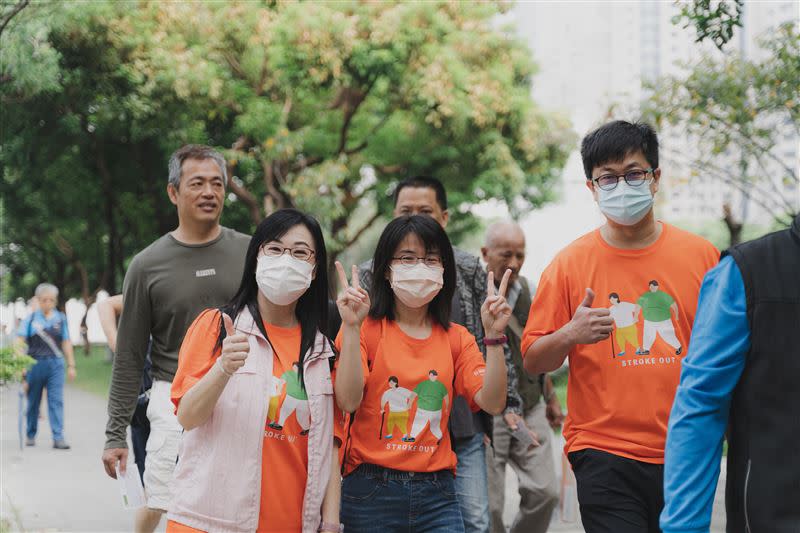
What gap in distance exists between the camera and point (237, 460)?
10.8 feet

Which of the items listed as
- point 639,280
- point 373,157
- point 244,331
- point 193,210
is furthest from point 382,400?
point 373,157

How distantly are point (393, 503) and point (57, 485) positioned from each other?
7.37 metres

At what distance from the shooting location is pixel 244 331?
136 inches

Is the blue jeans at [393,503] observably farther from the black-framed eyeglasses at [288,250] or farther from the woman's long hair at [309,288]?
the black-framed eyeglasses at [288,250]

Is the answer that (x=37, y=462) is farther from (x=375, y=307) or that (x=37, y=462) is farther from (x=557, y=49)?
(x=557, y=49)

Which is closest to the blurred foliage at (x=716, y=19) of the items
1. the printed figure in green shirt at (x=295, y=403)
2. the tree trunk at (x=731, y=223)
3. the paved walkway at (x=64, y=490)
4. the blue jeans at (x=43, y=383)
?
the printed figure in green shirt at (x=295, y=403)

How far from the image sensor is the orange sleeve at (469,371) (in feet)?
12.9

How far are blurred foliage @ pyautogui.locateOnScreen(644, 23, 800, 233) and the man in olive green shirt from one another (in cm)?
852

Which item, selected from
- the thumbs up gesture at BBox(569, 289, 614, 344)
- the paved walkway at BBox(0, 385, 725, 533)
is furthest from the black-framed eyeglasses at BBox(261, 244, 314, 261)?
the paved walkway at BBox(0, 385, 725, 533)

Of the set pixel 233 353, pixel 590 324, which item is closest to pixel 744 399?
pixel 590 324

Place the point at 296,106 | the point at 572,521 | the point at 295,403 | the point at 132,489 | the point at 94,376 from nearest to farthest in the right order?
the point at 295,403 < the point at 132,489 < the point at 572,521 < the point at 296,106 < the point at 94,376

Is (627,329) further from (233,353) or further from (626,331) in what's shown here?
(233,353)

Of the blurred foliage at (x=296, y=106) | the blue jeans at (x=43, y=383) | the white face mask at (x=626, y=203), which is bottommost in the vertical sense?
the blue jeans at (x=43, y=383)

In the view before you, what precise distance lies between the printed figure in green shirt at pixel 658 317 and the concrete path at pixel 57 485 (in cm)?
586
